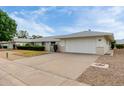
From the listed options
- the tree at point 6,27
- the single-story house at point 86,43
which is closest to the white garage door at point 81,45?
the single-story house at point 86,43

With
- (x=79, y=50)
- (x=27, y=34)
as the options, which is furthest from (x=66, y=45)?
(x=27, y=34)

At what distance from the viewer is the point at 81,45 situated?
1636cm

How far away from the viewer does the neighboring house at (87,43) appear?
14.6 meters

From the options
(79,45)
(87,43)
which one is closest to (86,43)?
(87,43)

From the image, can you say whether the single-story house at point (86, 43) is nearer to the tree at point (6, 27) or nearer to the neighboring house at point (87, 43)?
the neighboring house at point (87, 43)

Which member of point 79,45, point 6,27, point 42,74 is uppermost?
point 6,27

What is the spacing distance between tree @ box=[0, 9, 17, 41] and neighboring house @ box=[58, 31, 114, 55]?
54.9ft

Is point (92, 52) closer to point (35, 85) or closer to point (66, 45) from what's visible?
point (66, 45)

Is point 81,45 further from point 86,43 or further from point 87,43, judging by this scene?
point 87,43

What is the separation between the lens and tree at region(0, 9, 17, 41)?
2856 cm

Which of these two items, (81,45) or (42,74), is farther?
(81,45)

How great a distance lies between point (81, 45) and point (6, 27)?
21081 millimetres

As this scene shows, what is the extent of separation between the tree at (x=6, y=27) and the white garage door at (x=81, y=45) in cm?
1796
